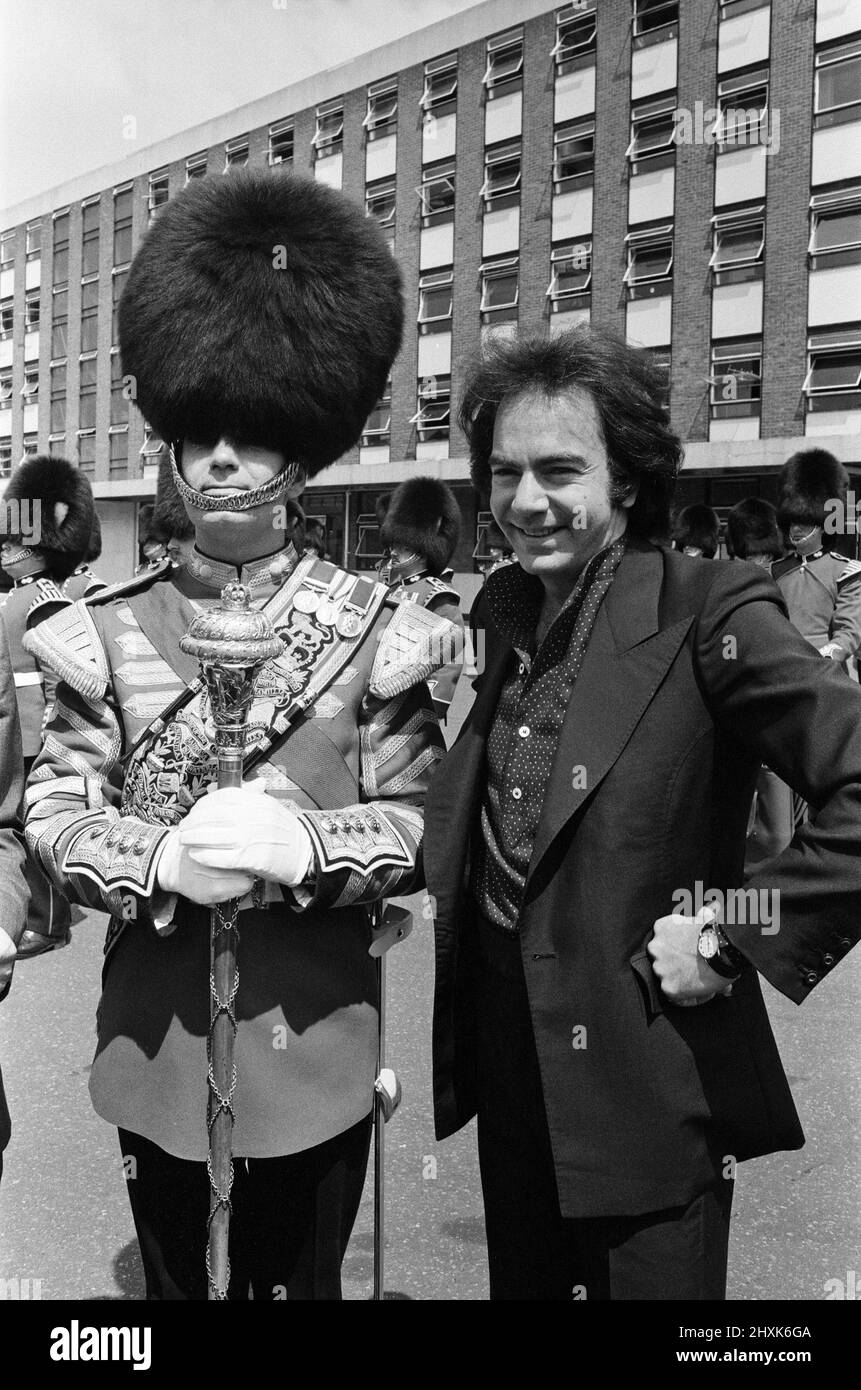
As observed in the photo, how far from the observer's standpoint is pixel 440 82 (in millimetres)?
30297

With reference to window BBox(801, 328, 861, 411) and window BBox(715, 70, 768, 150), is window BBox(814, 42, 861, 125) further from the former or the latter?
window BBox(801, 328, 861, 411)

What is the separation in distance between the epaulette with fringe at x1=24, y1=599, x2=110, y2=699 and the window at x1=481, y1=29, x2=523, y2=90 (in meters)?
29.6

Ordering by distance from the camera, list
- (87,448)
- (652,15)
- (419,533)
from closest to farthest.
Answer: (419,533) < (652,15) < (87,448)

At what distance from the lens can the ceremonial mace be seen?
185 centimetres

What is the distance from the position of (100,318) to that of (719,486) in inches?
847

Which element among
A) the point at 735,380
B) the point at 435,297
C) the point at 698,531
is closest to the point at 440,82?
the point at 435,297

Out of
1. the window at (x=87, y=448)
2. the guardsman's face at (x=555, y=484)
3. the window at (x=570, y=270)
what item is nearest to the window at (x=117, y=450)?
the window at (x=87, y=448)

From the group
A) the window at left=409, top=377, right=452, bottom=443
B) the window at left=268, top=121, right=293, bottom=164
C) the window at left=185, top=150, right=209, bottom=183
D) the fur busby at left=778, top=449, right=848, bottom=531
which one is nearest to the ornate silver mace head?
the fur busby at left=778, top=449, right=848, bottom=531

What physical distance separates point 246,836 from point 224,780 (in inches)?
4.9

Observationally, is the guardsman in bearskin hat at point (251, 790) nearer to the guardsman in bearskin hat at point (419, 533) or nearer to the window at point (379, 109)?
the guardsman in bearskin hat at point (419, 533)

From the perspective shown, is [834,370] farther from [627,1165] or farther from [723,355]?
[627,1165]

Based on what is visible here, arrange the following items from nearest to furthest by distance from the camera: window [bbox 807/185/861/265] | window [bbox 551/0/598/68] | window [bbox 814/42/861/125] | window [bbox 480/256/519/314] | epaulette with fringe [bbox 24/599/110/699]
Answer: epaulette with fringe [bbox 24/599/110/699] → window [bbox 814/42/861/125] → window [bbox 807/185/861/265] → window [bbox 551/0/598/68] → window [bbox 480/256/519/314]

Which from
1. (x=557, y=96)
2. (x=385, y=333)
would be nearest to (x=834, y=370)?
(x=557, y=96)

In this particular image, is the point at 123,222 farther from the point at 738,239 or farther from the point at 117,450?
the point at 738,239
